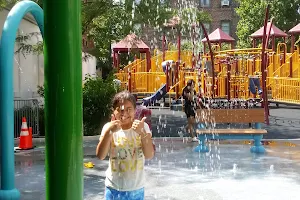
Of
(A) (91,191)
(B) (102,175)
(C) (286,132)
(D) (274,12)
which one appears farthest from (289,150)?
(D) (274,12)

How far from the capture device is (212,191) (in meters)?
6.55

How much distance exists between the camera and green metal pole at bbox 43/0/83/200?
219 centimetres

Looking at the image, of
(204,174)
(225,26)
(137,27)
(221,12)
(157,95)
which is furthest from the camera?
(225,26)

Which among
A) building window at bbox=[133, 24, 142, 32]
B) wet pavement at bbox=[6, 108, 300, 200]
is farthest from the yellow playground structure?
wet pavement at bbox=[6, 108, 300, 200]

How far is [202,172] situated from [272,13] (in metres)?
27.3

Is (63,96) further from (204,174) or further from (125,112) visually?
(204,174)

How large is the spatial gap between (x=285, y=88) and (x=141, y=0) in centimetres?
1018

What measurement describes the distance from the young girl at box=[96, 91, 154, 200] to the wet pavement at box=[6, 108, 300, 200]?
9.06ft

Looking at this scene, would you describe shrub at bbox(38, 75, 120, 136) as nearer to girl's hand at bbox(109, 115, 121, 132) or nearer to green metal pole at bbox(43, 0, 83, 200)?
girl's hand at bbox(109, 115, 121, 132)

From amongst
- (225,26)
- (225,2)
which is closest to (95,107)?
(225,26)

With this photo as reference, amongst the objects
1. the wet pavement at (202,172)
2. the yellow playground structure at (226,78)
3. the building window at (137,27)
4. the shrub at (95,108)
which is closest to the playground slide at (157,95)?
the yellow playground structure at (226,78)

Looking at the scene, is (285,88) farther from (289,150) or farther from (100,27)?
(289,150)

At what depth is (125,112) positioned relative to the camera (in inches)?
137

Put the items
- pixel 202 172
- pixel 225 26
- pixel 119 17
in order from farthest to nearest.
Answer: pixel 225 26, pixel 119 17, pixel 202 172
